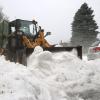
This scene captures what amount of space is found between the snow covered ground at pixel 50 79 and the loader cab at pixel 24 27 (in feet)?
11.6

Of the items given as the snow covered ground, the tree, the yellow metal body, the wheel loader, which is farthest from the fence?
the tree

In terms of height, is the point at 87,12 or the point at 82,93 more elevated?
the point at 87,12

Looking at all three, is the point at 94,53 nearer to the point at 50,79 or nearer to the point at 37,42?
the point at 37,42

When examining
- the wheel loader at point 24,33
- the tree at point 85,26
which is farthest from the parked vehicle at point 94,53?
the tree at point 85,26

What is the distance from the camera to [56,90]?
878 centimetres

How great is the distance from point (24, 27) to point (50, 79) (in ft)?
22.9

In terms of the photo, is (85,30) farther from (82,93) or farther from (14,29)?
(82,93)

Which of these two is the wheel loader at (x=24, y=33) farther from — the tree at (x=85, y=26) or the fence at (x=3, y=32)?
the tree at (x=85, y=26)

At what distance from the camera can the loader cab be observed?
1648 cm

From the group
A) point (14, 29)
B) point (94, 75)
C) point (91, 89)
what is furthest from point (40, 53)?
point (14, 29)

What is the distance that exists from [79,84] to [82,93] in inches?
37.4

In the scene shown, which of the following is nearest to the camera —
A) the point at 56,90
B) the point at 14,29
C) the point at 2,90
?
the point at 2,90

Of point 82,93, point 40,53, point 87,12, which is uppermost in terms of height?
point 87,12

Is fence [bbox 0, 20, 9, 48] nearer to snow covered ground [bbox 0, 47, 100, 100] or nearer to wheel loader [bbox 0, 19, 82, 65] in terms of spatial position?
wheel loader [bbox 0, 19, 82, 65]
